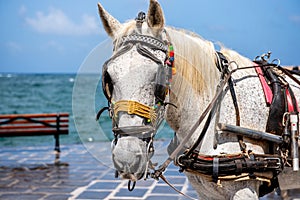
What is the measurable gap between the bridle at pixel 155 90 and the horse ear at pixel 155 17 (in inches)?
2.3

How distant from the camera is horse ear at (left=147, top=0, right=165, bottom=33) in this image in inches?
81.3

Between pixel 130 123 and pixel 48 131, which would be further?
pixel 48 131

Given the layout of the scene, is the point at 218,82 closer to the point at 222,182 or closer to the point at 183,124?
the point at 183,124

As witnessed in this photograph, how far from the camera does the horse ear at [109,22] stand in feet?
7.62

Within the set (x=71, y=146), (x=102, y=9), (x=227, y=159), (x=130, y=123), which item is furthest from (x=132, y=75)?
(x=71, y=146)

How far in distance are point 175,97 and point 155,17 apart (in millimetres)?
447

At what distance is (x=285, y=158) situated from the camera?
237 centimetres

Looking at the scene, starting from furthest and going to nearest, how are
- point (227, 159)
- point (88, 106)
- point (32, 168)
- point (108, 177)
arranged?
point (32, 168), point (108, 177), point (88, 106), point (227, 159)

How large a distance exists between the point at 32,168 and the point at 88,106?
5077mm

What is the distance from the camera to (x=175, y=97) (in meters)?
2.29

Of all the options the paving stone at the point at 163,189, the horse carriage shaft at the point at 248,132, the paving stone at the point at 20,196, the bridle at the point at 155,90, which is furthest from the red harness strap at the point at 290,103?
the paving stone at the point at 20,196

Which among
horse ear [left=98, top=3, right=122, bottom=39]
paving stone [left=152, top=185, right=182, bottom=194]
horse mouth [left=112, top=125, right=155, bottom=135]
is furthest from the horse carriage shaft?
paving stone [left=152, top=185, right=182, bottom=194]

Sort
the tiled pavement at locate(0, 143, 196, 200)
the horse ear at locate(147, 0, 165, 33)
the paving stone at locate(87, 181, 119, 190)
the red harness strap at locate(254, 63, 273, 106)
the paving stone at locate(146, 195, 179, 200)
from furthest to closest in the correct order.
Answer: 1. the paving stone at locate(87, 181, 119, 190)
2. the tiled pavement at locate(0, 143, 196, 200)
3. the paving stone at locate(146, 195, 179, 200)
4. the red harness strap at locate(254, 63, 273, 106)
5. the horse ear at locate(147, 0, 165, 33)

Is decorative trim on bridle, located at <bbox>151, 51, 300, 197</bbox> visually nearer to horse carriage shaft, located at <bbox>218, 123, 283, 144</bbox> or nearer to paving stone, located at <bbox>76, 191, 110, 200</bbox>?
horse carriage shaft, located at <bbox>218, 123, 283, 144</bbox>
